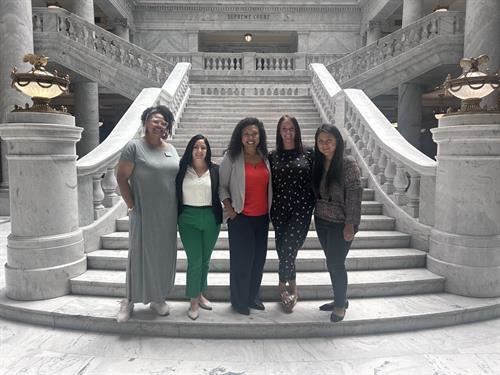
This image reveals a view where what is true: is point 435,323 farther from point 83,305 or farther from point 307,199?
point 83,305

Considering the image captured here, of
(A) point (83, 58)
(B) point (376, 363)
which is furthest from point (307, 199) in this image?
(A) point (83, 58)

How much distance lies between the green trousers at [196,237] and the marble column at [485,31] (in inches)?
372

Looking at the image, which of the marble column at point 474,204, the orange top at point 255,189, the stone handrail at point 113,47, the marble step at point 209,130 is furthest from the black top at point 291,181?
the stone handrail at point 113,47

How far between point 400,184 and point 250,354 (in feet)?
11.0

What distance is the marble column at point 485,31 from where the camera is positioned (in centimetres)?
985

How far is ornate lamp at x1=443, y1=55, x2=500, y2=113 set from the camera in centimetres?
393

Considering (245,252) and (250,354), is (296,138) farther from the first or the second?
(250,354)

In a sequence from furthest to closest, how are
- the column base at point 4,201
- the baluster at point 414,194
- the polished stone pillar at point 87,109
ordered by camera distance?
the polished stone pillar at point 87,109, the column base at point 4,201, the baluster at point 414,194

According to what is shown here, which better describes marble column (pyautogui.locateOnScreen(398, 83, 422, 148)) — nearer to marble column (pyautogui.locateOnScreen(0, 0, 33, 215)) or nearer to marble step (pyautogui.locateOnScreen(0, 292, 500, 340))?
marble step (pyautogui.locateOnScreen(0, 292, 500, 340))

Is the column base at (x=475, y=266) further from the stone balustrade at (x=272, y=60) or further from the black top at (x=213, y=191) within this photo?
the stone balustrade at (x=272, y=60)

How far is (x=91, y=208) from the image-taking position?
15.6 ft

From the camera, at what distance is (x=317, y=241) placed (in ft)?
16.1

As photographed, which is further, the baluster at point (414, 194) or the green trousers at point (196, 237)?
the baluster at point (414, 194)

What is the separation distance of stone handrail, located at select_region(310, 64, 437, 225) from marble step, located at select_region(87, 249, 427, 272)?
61cm
